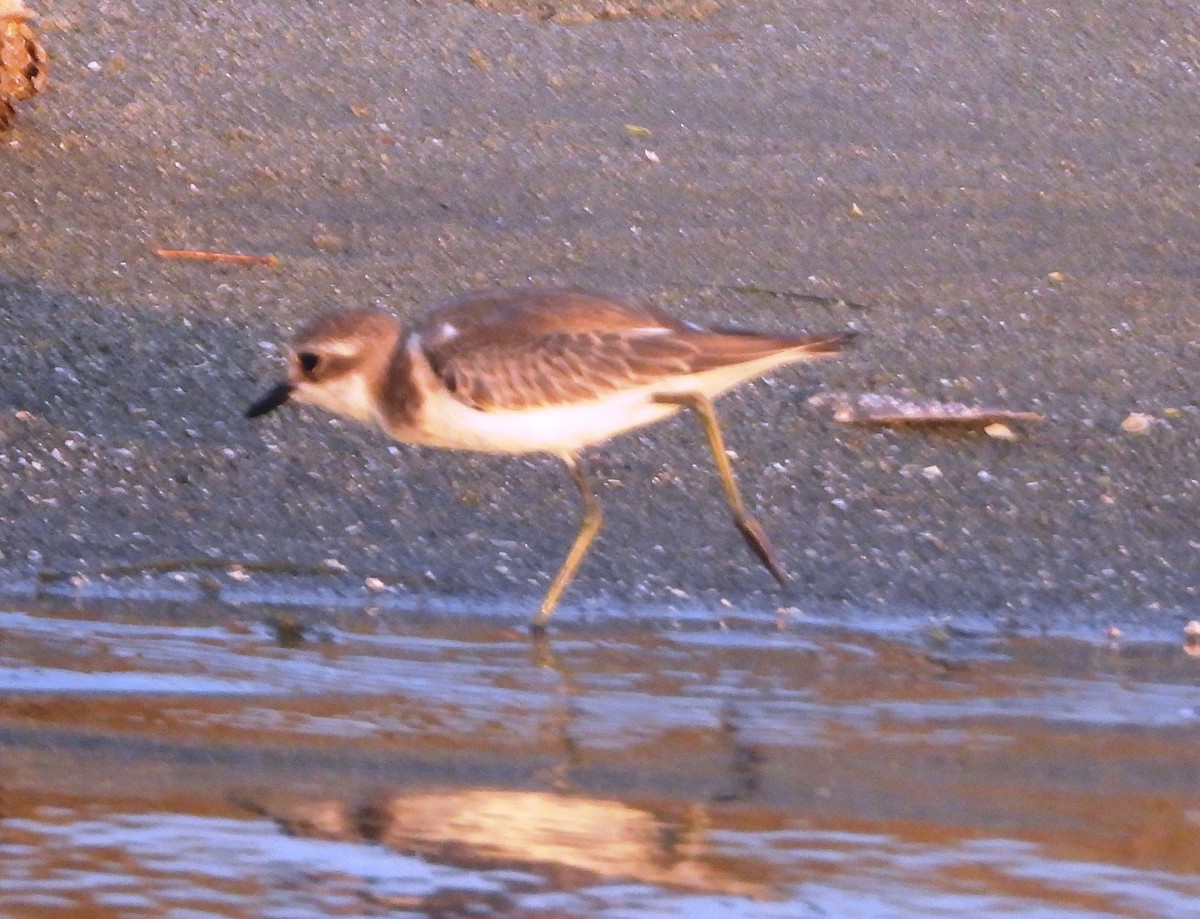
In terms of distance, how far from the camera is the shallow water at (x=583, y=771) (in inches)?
145

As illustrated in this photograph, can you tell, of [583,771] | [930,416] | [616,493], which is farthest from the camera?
[930,416]

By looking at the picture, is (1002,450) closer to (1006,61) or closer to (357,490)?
(357,490)

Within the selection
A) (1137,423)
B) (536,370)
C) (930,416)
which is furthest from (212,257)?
(1137,423)

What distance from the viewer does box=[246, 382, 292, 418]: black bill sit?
225 inches

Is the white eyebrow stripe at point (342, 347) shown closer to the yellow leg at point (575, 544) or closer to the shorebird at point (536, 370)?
the shorebird at point (536, 370)

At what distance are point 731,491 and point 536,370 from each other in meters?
0.56

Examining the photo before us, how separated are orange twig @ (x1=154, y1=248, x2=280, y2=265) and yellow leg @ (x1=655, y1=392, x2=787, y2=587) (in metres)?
2.39

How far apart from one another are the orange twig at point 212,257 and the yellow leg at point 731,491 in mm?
2392

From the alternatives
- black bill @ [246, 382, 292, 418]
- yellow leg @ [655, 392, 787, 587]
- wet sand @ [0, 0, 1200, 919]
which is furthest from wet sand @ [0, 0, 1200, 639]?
black bill @ [246, 382, 292, 418]

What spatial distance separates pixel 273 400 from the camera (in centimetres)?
571

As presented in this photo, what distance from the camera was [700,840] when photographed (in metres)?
3.91

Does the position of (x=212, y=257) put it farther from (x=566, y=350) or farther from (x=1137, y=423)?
(x=1137, y=423)

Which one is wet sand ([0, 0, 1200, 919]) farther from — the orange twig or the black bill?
the black bill

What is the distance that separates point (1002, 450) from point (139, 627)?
2512 mm
